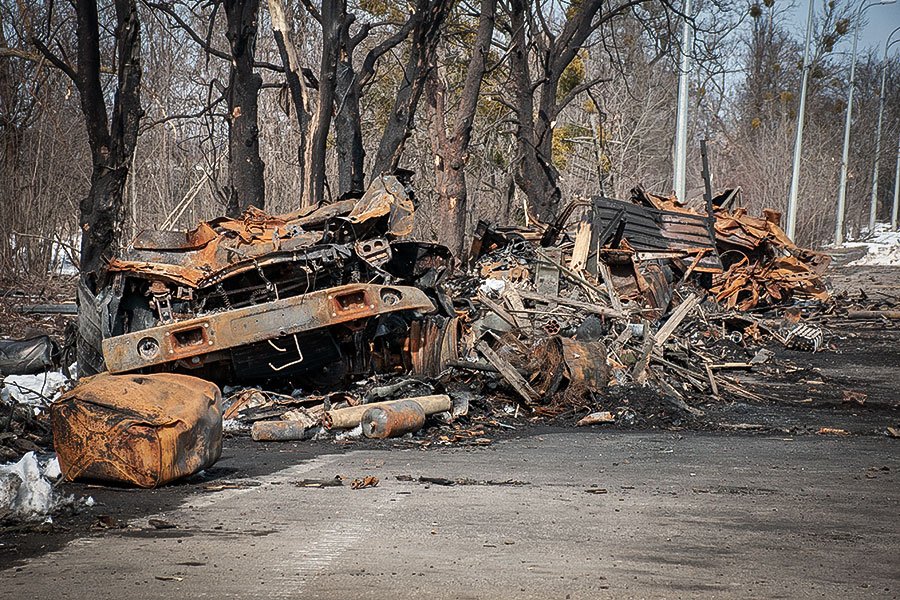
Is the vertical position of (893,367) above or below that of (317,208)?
below

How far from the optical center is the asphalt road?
445cm

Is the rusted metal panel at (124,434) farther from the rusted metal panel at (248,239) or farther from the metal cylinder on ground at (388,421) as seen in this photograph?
the rusted metal panel at (248,239)

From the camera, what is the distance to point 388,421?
30.0ft

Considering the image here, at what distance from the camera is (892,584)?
14.8ft

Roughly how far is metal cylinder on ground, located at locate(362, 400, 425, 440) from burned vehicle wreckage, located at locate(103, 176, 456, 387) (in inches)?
38.0

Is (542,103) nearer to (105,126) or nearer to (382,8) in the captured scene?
(382,8)

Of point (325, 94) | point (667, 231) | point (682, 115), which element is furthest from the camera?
point (682, 115)

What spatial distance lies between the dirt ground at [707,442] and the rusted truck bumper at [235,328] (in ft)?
2.99

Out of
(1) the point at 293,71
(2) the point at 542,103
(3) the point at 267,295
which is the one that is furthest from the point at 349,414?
(2) the point at 542,103

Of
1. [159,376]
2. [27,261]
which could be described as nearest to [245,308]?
[159,376]

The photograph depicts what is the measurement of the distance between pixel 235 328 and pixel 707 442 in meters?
4.42

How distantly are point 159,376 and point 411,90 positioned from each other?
1298 centimetres

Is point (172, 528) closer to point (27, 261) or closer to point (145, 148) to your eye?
point (27, 261)

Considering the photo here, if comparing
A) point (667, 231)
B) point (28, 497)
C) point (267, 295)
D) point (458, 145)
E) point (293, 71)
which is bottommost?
point (28, 497)
